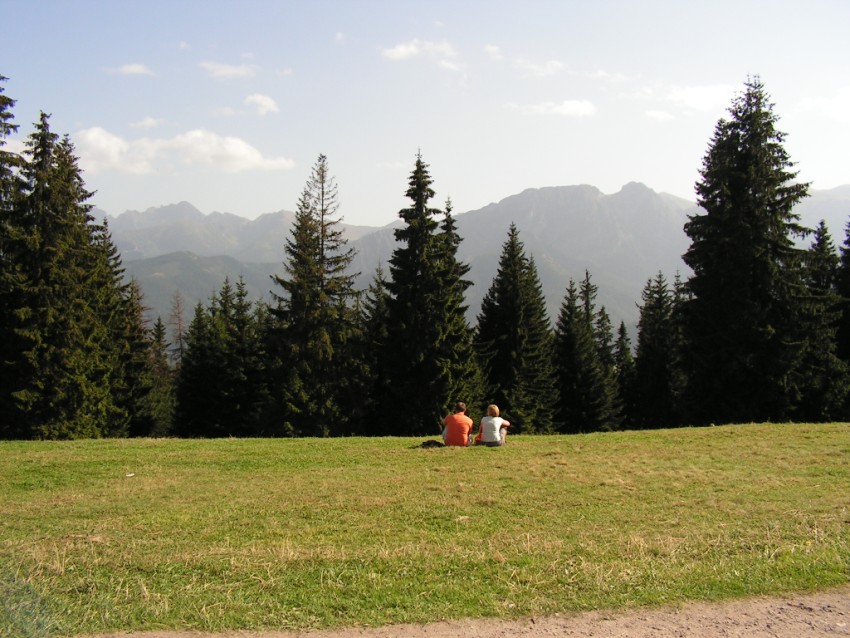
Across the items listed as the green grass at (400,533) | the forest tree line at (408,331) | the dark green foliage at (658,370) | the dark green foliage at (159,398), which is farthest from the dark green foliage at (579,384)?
the green grass at (400,533)

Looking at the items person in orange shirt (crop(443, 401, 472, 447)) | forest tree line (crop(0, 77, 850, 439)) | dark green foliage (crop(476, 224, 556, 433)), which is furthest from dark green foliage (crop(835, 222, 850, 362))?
person in orange shirt (crop(443, 401, 472, 447))

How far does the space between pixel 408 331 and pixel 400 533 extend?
24727 millimetres

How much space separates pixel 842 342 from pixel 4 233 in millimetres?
45533

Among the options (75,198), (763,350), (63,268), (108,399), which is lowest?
(108,399)

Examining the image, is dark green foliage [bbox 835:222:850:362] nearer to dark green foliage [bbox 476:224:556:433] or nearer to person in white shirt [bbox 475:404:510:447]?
dark green foliage [bbox 476:224:556:433]

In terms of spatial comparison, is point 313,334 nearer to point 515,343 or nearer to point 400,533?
point 515,343

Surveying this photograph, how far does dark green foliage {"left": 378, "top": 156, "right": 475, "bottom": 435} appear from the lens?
107 feet

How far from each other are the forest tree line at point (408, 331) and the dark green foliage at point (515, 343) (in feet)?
0.47

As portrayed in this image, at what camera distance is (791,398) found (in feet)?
91.5

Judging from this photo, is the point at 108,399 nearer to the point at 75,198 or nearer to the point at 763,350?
the point at 75,198

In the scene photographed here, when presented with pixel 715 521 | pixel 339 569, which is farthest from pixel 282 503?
pixel 715 521

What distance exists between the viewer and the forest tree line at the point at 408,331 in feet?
91.1

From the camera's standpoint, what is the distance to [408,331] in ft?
109

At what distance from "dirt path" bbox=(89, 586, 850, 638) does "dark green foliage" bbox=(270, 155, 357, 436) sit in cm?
2835
